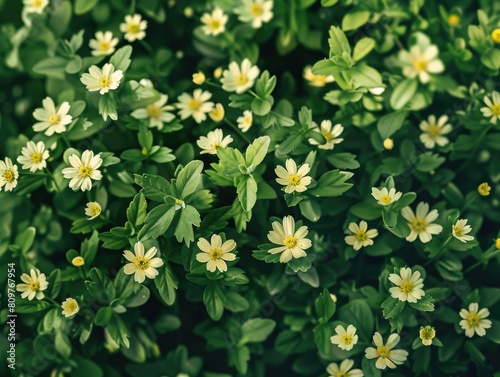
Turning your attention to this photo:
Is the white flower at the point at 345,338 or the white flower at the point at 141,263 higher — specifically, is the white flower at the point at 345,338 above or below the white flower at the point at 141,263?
below

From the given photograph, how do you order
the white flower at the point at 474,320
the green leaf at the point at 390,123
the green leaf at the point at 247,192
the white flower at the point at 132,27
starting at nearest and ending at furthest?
the green leaf at the point at 247,192, the white flower at the point at 474,320, the green leaf at the point at 390,123, the white flower at the point at 132,27

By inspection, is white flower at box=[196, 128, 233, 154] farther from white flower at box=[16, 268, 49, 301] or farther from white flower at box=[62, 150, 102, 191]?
white flower at box=[16, 268, 49, 301]

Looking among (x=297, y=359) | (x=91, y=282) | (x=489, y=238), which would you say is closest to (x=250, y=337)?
(x=297, y=359)

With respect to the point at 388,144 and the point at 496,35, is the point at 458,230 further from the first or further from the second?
the point at 496,35

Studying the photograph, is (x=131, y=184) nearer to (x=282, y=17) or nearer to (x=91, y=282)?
(x=91, y=282)

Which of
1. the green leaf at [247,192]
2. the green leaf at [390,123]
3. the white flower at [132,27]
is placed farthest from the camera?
the white flower at [132,27]

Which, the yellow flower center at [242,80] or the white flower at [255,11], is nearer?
the yellow flower center at [242,80]

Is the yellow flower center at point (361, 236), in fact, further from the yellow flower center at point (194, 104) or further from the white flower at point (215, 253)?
the yellow flower center at point (194, 104)

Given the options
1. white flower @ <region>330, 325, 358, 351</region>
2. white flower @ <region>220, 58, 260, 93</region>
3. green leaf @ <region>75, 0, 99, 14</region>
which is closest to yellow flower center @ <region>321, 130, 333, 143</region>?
white flower @ <region>220, 58, 260, 93</region>

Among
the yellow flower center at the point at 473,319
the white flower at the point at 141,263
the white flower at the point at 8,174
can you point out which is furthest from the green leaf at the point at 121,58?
the yellow flower center at the point at 473,319
